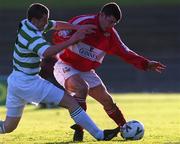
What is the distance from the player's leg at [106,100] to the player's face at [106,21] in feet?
3.56

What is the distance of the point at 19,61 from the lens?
32.8ft

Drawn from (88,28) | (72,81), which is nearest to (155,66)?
(72,81)

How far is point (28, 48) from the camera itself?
31.8ft

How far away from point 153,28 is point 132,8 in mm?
1930

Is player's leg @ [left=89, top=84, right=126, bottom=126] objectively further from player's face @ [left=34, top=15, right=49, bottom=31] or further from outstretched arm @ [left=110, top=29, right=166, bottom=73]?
player's face @ [left=34, top=15, right=49, bottom=31]

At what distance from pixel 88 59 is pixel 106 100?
2.72 feet

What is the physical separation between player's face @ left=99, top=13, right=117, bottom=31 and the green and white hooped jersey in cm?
132

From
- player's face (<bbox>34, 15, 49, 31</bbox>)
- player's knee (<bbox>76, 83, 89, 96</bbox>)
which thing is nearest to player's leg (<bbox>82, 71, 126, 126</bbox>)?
player's knee (<bbox>76, 83, 89, 96</bbox>)

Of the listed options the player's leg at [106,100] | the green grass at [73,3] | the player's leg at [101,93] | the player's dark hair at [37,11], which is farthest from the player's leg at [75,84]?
the green grass at [73,3]

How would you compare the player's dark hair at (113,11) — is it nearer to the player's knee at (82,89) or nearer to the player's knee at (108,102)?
the player's knee at (82,89)

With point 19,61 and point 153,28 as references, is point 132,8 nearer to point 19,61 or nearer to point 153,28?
point 153,28

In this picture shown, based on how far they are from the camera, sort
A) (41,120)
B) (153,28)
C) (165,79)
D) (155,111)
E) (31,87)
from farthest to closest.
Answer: (153,28) → (165,79) → (155,111) → (41,120) → (31,87)

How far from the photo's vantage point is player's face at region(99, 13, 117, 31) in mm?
10669

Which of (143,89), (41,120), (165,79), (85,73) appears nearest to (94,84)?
(85,73)
